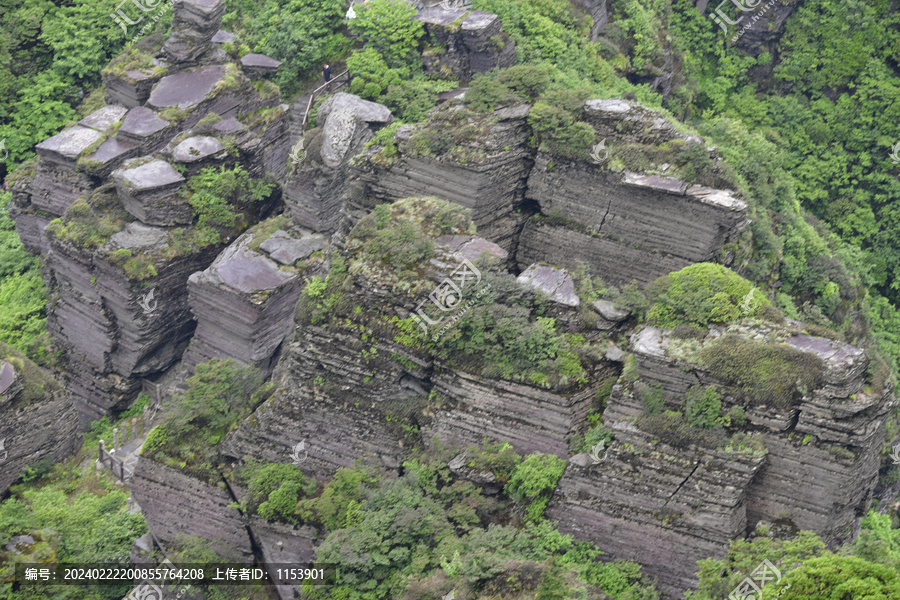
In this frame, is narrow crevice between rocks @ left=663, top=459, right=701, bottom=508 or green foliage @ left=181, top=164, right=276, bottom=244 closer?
narrow crevice between rocks @ left=663, top=459, right=701, bottom=508

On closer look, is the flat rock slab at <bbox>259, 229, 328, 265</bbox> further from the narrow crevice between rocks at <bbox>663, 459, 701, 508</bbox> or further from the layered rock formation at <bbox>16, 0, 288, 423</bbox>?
the narrow crevice between rocks at <bbox>663, 459, 701, 508</bbox>

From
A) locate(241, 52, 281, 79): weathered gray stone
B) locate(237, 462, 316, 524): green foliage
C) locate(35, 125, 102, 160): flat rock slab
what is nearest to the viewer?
locate(237, 462, 316, 524): green foliage

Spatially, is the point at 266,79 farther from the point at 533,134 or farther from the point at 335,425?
the point at 335,425

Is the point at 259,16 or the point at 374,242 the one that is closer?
the point at 374,242

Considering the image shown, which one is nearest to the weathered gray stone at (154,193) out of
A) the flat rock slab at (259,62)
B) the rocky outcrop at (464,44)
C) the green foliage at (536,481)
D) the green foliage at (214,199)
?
the green foliage at (214,199)

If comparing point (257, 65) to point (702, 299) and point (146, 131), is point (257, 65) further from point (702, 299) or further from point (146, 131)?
point (702, 299)

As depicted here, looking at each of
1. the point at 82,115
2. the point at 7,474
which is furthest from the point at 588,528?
the point at 82,115

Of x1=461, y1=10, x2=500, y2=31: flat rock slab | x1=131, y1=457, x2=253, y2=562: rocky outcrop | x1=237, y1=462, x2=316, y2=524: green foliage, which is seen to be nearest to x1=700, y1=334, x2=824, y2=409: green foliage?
x1=237, y1=462, x2=316, y2=524: green foliage

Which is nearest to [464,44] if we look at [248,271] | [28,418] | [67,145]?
[248,271]
